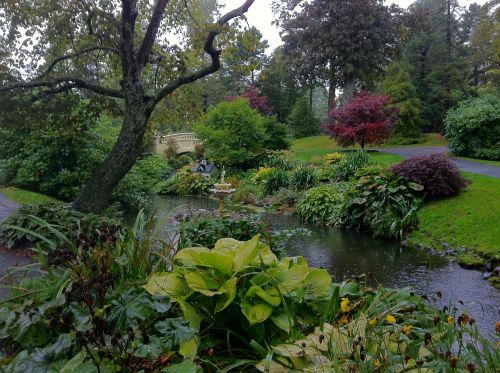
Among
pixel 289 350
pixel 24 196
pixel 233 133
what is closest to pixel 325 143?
pixel 233 133

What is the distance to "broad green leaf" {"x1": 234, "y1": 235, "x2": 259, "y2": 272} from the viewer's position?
8.21 feet

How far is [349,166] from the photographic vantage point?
1355 cm

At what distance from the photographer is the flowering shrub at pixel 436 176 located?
9070 mm

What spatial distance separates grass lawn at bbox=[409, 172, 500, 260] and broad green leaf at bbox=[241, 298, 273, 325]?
5126 mm

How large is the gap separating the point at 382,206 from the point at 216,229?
5388 millimetres

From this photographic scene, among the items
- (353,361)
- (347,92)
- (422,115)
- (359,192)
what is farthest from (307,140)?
(353,361)

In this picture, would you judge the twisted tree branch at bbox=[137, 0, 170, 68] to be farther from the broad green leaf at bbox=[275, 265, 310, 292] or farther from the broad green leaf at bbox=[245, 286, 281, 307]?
the broad green leaf at bbox=[245, 286, 281, 307]

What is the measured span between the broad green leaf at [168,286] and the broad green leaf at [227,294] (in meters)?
0.23

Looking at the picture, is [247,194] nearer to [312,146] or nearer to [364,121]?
[364,121]

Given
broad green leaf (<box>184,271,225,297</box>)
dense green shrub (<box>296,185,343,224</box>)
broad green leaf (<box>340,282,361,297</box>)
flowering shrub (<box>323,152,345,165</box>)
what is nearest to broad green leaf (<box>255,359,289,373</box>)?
broad green leaf (<box>184,271,225,297</box>)

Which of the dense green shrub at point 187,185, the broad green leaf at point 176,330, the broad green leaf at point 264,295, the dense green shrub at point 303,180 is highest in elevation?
the broad green leaf at point 264,295

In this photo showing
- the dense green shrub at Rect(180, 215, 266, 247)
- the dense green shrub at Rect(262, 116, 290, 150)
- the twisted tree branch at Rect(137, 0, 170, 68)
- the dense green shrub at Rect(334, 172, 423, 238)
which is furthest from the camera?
the dense green shrub at Rect(262, 116, 290, 150)

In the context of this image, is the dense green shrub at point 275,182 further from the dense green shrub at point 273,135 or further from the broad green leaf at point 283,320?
the broad green leaf at point 283,320

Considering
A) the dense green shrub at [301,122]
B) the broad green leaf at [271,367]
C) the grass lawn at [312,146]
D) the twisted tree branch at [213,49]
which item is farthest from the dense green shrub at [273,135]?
the broad green leaf at [271,367]
